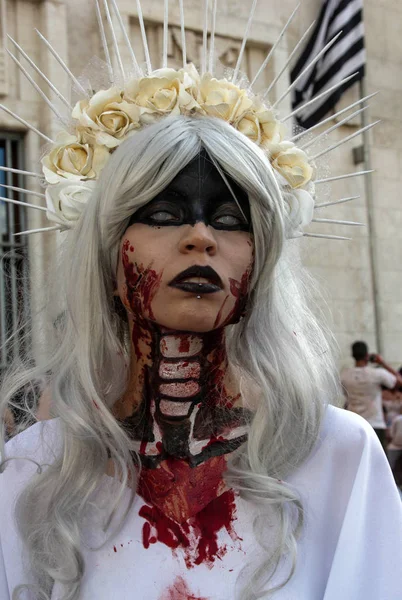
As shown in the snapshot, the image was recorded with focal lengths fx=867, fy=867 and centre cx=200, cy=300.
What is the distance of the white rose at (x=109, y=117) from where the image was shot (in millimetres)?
2072

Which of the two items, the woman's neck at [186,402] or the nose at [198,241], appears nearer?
the nose at [198,241]

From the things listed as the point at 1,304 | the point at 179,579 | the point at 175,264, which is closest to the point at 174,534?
the point at 179,579

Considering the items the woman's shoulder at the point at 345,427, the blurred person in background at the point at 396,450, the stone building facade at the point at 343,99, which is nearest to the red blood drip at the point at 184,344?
the woman's shoulder at the point at 345,427

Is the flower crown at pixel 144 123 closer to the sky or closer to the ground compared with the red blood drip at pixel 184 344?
closer to the sky

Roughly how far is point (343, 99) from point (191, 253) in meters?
8.44

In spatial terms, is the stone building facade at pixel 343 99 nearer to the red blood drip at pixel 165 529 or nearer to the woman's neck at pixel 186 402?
the woman's neck at pixel 186 402

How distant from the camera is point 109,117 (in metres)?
2.08

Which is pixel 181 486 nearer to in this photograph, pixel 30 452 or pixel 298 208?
pixel 30 452

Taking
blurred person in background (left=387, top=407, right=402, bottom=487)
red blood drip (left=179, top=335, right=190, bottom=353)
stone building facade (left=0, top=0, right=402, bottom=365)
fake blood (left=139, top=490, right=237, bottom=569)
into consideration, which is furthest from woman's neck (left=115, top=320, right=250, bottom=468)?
stone building facade (left=0, top=0, right=402, bottom=365)

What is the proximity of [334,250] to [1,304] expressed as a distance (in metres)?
4.04

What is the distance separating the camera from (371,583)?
71.9 inches

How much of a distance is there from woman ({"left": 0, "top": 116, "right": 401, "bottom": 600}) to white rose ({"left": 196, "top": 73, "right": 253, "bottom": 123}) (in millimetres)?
83

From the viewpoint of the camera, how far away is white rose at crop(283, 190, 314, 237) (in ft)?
6.95

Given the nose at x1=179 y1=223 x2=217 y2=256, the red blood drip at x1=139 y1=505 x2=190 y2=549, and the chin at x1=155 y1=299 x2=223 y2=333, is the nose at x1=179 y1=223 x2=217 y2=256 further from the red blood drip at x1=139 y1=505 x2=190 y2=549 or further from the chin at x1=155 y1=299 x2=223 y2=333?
the red blood drip at x1=139 y1=505 x2=190 y2=549
